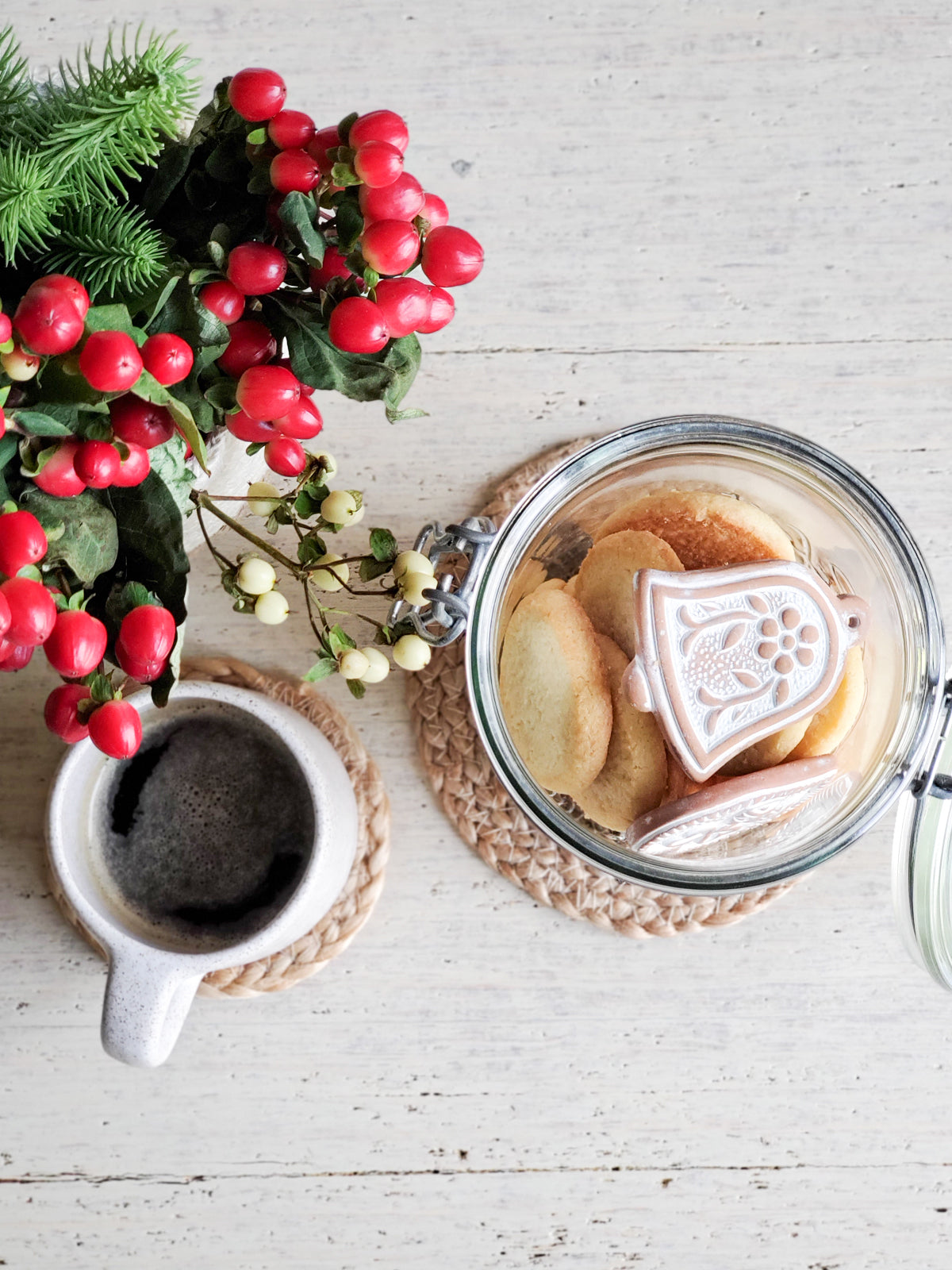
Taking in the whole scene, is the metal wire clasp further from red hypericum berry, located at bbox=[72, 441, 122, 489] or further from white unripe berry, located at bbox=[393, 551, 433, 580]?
red hypericum berry, located at bbox=[72, 441, 122, 489]

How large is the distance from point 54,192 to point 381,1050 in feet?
1.57

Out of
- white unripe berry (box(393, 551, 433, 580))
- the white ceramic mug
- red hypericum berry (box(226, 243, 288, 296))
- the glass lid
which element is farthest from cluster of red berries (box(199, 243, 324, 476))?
the glass lid

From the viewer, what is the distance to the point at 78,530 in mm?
333

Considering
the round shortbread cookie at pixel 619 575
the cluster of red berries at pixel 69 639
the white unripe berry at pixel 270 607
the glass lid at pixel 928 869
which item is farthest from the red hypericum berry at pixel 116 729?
the glass lid at pixel 928 869

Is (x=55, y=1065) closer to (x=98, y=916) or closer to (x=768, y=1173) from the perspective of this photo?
(x=98, y=916)

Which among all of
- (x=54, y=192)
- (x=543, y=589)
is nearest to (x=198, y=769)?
(x=543, y=589)

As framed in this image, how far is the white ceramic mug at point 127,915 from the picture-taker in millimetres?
488

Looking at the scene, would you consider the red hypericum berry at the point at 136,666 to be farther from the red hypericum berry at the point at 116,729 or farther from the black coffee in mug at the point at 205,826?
the black coffee in mug at the point at 205,826

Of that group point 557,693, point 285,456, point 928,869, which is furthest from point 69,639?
point 928,869

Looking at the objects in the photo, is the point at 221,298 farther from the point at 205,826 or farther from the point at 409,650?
the point at 205,826

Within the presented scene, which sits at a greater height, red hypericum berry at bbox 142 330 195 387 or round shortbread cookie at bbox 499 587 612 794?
red hypericum berry at bbox 142 330 195 387

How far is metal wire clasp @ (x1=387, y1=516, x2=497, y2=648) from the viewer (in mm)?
457

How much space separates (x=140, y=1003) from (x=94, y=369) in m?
0.32

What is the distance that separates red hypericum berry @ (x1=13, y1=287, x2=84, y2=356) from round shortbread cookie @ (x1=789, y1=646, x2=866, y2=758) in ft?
1.08
